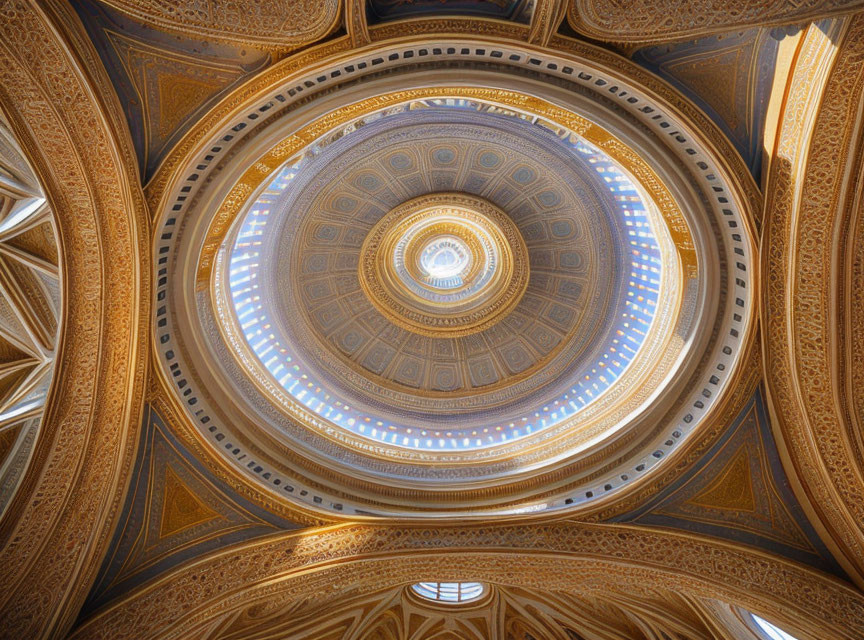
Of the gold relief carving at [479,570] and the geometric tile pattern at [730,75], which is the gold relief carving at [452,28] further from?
the gold relief carving at [479,570]

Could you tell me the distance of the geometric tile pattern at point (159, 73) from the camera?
6.29 metres

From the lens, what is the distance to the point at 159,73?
6.64 metres

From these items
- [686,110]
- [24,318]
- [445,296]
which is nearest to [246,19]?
[24,318]

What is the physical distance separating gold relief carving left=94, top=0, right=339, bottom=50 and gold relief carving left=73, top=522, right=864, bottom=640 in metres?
7.07

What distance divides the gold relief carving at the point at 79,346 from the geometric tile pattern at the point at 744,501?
7869 mm

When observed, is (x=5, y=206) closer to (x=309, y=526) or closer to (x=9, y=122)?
(x=9, y=122)

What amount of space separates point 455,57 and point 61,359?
657 centimetres

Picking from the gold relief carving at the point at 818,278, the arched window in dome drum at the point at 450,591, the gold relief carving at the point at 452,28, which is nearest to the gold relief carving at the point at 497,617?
the arched window in dome drum at the point at 450,591

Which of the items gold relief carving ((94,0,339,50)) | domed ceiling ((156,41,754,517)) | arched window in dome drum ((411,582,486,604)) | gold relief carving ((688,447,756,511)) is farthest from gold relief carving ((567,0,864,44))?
arched window in dome drum ((411,582,486,604))

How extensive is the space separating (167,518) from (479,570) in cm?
500

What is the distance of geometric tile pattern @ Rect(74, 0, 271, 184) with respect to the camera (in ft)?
20.6

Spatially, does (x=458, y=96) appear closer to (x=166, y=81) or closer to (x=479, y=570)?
(x=166, y=81)

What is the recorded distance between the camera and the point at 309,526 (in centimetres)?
891

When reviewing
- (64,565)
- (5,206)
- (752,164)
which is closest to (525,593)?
(64,565)
